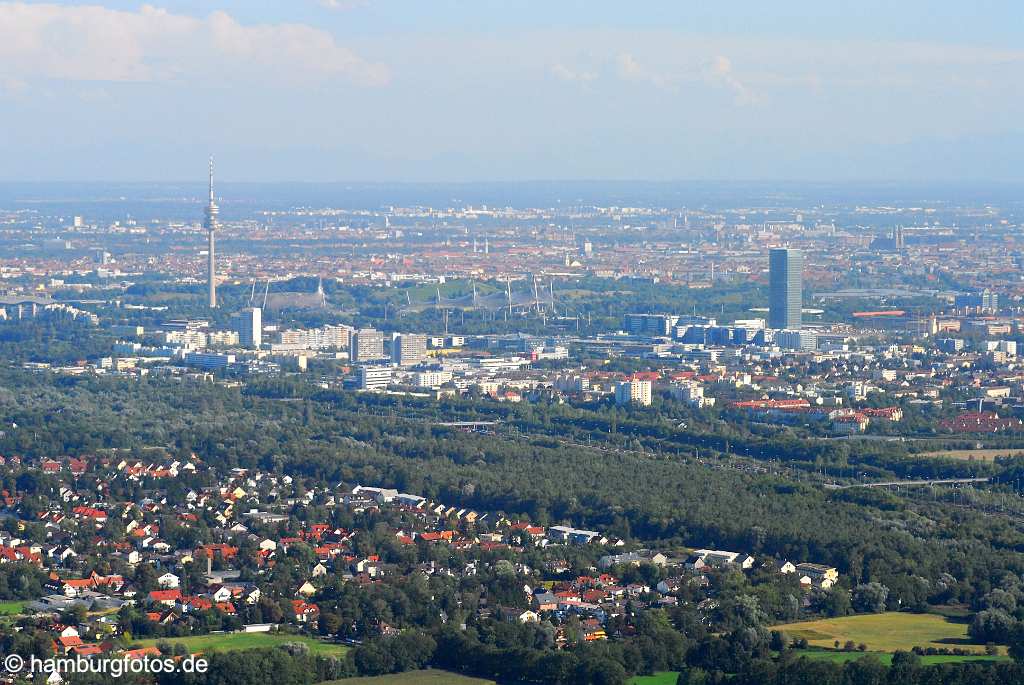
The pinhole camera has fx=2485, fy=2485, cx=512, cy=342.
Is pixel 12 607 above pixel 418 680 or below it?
below

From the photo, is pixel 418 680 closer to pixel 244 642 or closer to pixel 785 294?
pixel 244 642

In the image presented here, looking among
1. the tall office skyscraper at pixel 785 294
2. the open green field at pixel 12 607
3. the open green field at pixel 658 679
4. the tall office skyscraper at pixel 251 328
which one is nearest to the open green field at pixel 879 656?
the open green field at pixel 658 679

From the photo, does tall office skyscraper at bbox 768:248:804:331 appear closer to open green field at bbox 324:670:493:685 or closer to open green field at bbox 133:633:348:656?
open green field at bbox 133:633:348:656

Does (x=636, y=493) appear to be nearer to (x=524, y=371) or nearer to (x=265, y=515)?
(x=265, y=515)

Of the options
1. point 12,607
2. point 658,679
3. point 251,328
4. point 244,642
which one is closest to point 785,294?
point 251,328

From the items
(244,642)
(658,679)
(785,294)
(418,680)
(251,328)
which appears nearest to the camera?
(658,679)

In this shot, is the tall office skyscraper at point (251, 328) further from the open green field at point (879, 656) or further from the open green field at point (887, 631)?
the open green field at point (879, 656)
